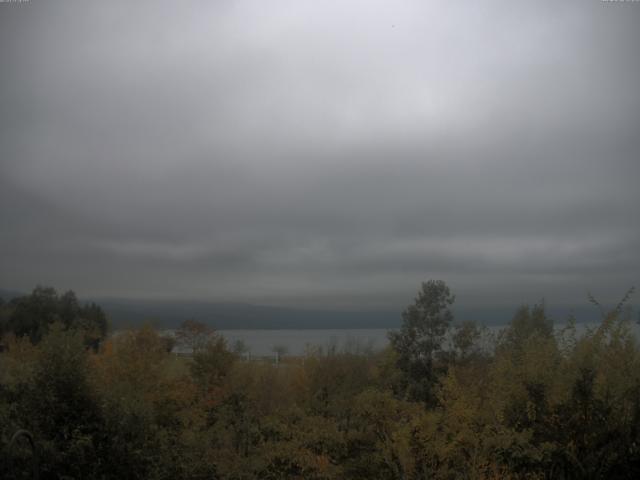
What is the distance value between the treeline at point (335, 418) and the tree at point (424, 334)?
2839 mm

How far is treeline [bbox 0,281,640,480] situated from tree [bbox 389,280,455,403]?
2839mm

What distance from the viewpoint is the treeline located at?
13.8 metres

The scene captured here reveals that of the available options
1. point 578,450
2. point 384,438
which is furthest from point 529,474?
point 384,438

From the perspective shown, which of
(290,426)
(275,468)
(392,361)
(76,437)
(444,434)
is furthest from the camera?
(392,361)

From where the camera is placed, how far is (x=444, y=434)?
17.1m

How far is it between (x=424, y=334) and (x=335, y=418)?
8.34 meters

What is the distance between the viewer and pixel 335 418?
2491 centimetres

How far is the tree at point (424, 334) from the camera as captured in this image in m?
30.8

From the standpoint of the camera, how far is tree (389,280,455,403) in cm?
3078

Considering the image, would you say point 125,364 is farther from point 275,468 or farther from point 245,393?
point 275,468

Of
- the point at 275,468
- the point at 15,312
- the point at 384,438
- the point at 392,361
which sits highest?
the point at 15,312

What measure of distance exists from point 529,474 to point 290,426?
1211 centimetres

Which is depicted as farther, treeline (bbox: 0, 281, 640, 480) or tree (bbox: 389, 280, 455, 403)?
tree (bbox: 389, 280, 455, 403)

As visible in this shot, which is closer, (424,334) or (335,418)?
(335,418)
